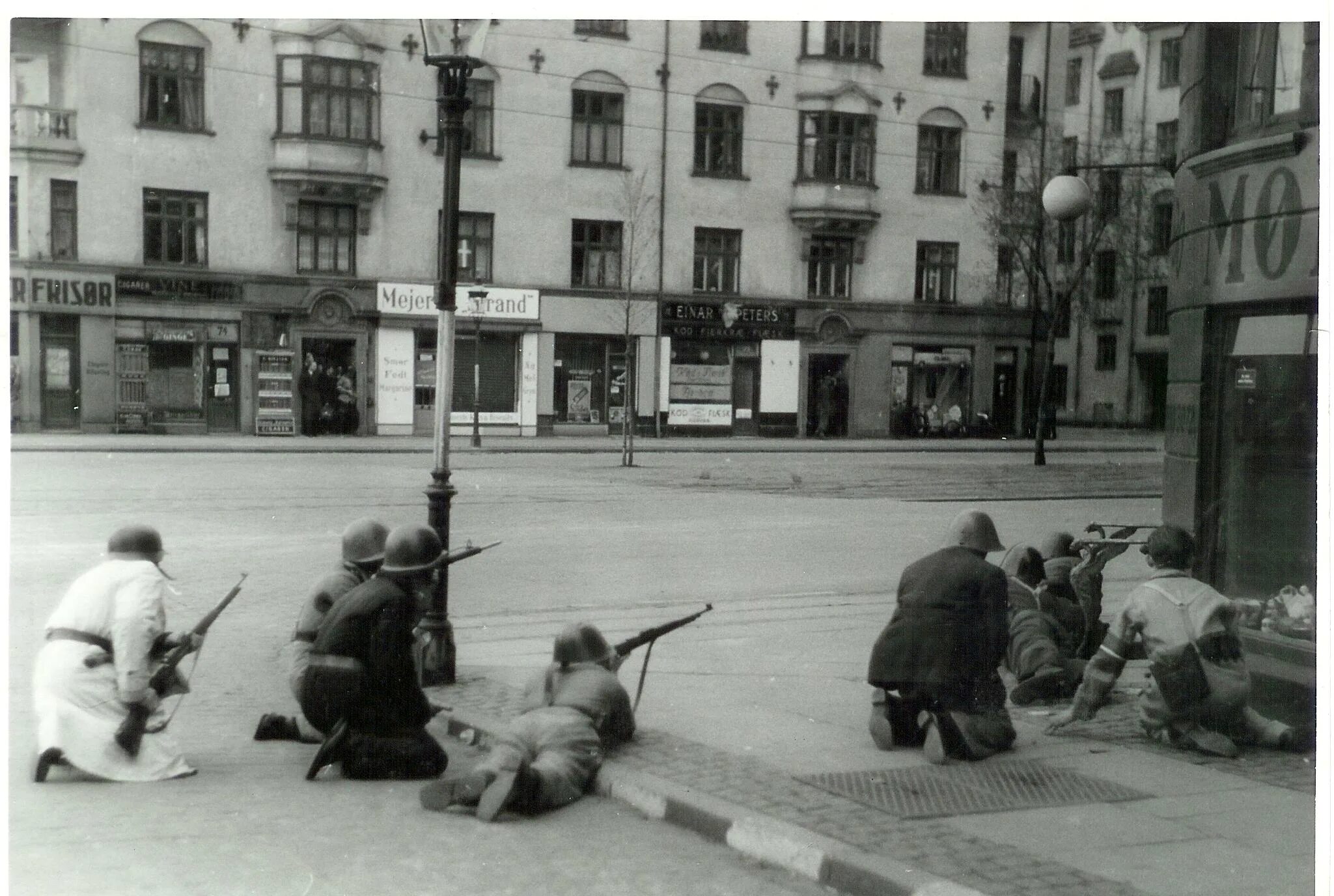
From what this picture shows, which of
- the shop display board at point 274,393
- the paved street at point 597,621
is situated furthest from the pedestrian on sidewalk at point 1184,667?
the shop display board at point 274,393

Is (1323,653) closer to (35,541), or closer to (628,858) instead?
(628,858)

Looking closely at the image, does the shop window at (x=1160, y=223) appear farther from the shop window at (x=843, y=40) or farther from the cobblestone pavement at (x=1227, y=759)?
the cobblestone pavement at (x=1227, y=759)

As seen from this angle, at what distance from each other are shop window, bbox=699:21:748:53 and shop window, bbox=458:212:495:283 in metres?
7.37

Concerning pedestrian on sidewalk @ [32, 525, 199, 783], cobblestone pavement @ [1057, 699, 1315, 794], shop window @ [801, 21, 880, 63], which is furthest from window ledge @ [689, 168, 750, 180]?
pedestrian on sidewalk @ [32, 525, 199, 783]

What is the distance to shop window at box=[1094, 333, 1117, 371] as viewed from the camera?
1695 cm

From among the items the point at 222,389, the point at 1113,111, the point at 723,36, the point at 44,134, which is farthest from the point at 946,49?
the point at 222,389

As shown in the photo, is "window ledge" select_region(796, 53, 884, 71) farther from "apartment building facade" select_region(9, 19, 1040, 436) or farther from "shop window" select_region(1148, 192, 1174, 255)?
"shop window" select_region(1148, 192, 1174, 255)

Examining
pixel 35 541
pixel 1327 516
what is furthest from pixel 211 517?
pixel 1327 516

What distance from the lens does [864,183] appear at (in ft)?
53.0

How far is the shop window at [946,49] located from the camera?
830 centimetres

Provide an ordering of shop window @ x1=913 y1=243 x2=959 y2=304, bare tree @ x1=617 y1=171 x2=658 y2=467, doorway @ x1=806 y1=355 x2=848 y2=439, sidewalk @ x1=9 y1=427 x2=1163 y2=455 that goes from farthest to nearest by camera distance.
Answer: doorway @ x1=806 y1=355 x2=848 y2=439, shop window @ x1=913 y1=243 x2=959 y2=304, bare tree @ x1=617 y1=171 x2=658 y2=467, sidewalk @ x1=9 y1=427 x2=1163 y2=455

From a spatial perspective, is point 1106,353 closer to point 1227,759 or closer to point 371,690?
point 1227,759

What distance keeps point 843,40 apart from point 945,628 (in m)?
4.56

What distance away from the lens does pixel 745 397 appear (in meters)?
24.0
